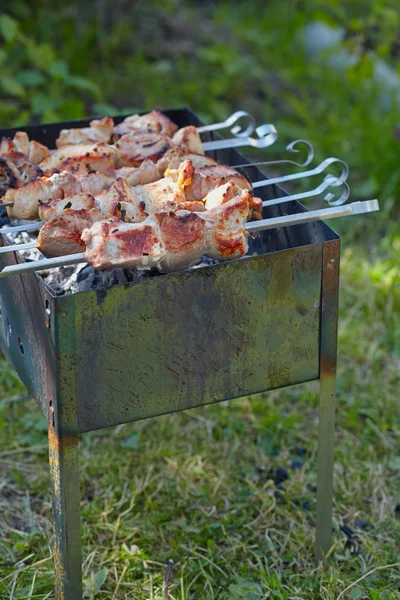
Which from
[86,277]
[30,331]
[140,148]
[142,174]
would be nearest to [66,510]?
[30,331]

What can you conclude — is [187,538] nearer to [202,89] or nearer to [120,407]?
[120,407]

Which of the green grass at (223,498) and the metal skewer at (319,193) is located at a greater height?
the metal skewer at (319,193)

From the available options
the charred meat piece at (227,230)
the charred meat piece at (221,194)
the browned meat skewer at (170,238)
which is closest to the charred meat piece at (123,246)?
the browned meat skewer at (170,238)

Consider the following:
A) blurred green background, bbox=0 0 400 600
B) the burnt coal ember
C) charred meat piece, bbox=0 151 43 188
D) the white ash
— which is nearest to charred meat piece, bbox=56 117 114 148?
charred meat piece, bbox=0 151 43 188

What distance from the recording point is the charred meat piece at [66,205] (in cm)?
220

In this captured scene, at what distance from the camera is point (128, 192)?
227 centimetres

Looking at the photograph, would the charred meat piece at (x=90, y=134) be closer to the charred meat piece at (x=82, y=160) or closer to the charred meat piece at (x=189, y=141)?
the charred meat piece at (x=82, y=160)

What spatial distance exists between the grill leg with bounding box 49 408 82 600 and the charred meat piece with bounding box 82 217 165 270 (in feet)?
1.35

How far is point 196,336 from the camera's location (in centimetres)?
214

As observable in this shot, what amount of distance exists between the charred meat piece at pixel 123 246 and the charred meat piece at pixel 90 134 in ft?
2.48

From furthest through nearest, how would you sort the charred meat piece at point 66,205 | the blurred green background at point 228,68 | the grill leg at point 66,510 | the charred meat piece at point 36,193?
the blurred green background at point 228,68, the charred meat piece at point 36,193, the charred meat piece at point 66,205, the grill leg at point 66,510

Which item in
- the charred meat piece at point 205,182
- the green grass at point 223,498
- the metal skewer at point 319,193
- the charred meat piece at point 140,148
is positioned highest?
the charred meat piece at point 140,148

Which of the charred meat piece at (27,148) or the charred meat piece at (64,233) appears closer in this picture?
the charred meat piece at (64,233)

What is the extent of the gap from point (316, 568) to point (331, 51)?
13.9 feet
